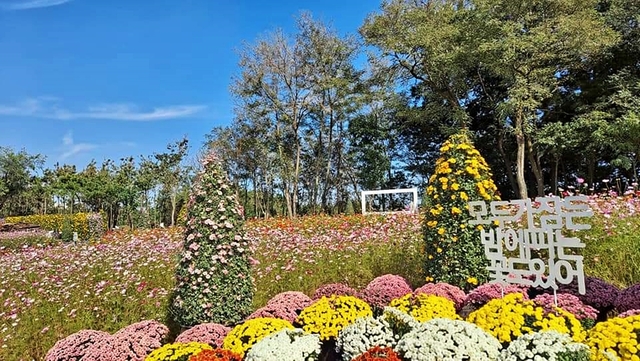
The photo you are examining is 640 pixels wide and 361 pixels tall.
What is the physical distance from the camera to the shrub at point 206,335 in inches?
115

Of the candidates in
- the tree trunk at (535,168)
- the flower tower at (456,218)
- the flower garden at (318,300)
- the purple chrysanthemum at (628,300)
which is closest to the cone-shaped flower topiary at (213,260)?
the flower garden at (318,300)

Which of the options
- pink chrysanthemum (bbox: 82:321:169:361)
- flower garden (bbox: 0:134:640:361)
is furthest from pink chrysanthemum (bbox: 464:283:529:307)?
pink chrysanthemum (bbox: 82:321:169:361)

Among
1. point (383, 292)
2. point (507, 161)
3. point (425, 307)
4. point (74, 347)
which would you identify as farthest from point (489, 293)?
point (507, 161)

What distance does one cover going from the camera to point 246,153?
21953 mm

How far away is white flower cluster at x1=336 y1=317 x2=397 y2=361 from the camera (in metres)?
2.44

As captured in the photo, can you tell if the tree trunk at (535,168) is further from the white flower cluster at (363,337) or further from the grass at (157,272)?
the white flower cluster at (363,337)

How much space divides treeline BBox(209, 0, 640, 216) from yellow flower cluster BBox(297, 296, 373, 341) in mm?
11446

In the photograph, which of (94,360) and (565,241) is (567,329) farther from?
(94,360)

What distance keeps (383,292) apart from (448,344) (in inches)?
54.5

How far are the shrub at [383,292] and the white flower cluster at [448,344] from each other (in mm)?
1142

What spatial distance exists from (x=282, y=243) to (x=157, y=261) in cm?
186

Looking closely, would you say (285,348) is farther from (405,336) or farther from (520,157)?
(520,157)

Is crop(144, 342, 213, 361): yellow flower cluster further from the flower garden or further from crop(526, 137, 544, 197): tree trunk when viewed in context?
crop(526, 137, 544, 197): tree trunk

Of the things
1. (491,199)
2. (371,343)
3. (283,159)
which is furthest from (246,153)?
(371,343)
